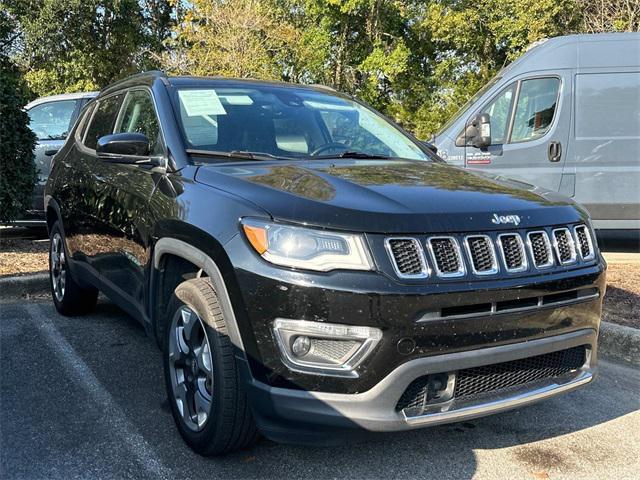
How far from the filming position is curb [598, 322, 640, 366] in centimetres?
420

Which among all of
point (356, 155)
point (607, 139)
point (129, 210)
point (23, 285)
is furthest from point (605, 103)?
point (23, 285)

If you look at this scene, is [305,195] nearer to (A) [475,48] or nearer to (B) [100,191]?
(B) [100,191]

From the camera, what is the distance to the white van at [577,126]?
7074mm

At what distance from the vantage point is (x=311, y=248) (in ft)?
7.50

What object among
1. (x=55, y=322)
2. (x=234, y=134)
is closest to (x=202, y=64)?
(x=55, y=322)

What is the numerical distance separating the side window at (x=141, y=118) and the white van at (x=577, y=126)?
13.7 feet

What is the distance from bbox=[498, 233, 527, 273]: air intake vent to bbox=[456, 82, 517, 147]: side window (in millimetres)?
4894

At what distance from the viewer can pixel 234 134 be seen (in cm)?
342

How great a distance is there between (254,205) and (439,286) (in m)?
0.79

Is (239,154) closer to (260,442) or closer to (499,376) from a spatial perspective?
(260,442)

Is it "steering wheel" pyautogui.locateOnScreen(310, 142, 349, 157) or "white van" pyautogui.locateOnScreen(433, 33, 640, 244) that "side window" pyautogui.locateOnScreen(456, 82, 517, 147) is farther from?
"steering wheel" pyautogui.locateOnScreen(310, 142, 349, 157)

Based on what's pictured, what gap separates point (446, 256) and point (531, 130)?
5.43m

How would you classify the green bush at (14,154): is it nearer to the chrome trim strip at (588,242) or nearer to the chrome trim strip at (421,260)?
the chrome trim strip at (421,260)

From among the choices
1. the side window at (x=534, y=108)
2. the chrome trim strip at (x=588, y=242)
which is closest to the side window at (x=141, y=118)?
the chrome trim strip at (x=588, y=242)
